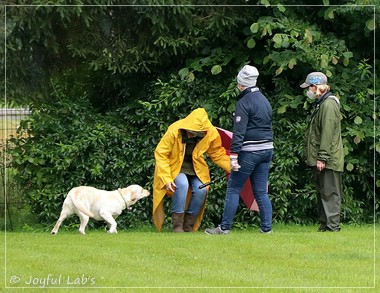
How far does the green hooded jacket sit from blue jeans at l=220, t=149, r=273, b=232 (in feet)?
2.02

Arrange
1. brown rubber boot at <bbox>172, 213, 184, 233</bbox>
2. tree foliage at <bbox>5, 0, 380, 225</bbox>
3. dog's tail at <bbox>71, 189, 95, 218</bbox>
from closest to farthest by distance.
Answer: dog's tail at <bbox>71, 189, 95, 218</bbox>
brown rubber boot at <bbox>172, 213, 184, 233</bbox>
tree foliage at <bbox>5, 0, 380, 225</bbox>

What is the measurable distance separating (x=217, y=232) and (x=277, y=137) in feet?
7.15

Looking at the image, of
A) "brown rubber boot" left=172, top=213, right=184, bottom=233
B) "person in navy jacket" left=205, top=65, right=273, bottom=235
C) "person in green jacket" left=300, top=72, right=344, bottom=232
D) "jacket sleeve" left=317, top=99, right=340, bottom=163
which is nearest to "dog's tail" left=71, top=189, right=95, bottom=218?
"brown rubber boot" left=172, top=213, right=184, bottom=233

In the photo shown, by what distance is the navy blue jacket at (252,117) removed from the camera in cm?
966

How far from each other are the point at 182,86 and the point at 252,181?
7.60ft

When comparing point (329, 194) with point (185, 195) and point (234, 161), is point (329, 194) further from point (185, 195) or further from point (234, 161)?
point (185, 195)

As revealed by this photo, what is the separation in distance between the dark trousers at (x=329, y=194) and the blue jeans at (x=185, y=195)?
1.28 metres

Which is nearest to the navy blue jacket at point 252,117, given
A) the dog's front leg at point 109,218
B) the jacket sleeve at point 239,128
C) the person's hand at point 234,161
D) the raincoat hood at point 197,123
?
the jacket sleeve at point 239,128

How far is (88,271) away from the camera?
25.3 ft

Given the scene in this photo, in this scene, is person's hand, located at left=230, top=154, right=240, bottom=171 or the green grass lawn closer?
the green grass lawn

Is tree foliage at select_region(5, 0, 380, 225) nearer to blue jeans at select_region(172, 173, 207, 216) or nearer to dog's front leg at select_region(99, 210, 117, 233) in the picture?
blue jeans at select_region(172, 173, 207, 216)

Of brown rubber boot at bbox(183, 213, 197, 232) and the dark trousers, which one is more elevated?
the dark trousers

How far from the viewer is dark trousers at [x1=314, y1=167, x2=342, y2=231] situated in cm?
1032

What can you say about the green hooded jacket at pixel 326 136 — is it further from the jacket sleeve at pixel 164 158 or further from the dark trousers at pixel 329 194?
the jacket sleeve at pixel 164 158
